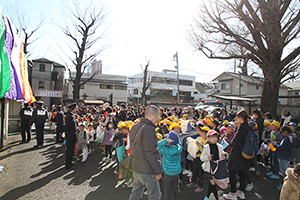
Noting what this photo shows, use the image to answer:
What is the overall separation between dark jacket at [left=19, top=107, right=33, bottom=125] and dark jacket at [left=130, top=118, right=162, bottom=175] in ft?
23.5

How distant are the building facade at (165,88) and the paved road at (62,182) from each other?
139ft

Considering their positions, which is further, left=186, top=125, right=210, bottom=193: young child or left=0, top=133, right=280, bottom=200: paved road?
left=186, top=125, right=210, bottom=193: young child

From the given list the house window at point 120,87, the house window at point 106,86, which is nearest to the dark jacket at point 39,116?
the house window at point 106,86

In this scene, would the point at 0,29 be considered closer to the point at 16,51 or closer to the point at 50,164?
the point at 16,51

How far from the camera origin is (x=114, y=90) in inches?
1506

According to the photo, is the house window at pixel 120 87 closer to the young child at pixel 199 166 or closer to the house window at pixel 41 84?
the house window at pixel 41 84

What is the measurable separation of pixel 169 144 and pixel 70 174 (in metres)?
3.41

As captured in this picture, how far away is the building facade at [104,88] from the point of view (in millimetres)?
36938

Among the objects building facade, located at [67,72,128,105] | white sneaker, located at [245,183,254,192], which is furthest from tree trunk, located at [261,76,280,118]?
building facade, located at [67,72,128,105]

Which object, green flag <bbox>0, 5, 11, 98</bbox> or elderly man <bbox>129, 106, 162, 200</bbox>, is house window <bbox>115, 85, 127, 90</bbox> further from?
elderly man <bbox>129, 106, 162, 200</bbox>

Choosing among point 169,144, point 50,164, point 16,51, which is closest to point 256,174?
point 169,144

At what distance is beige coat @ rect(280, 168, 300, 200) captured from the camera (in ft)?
8.20

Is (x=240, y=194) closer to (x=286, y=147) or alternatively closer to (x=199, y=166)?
(x=199, y=166)

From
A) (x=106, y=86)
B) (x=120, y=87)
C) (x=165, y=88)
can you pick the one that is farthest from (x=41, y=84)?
(x=165, y=88)
